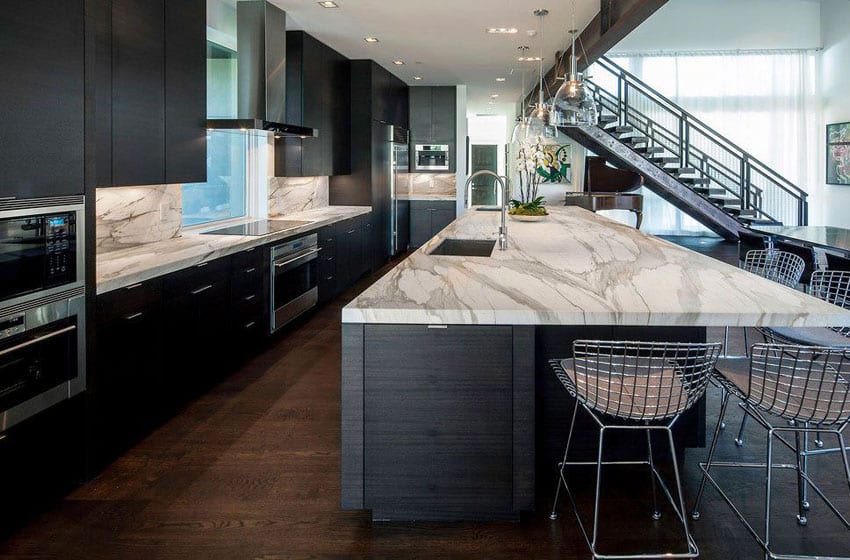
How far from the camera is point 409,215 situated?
12.0 m

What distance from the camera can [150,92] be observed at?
4.03 metres

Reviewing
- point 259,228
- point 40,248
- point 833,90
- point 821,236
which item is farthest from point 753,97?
point 40,248

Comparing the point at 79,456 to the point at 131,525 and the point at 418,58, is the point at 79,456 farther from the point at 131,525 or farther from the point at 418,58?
the point at 418,58

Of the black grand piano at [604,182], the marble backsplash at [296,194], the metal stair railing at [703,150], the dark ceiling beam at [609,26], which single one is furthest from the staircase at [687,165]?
the marble backsplash at [296,194]

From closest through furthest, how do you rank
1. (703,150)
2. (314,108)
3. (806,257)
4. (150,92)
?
(150,92), (806,257), (314,108), (703,150)

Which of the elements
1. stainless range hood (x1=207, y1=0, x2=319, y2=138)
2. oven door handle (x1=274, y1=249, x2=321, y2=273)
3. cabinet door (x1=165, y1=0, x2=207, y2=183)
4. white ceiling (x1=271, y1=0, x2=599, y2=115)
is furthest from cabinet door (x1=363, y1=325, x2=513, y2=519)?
white ceiling (x1=271, y1=0, x2=599, y2=115)

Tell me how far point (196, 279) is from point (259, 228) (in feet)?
5.92

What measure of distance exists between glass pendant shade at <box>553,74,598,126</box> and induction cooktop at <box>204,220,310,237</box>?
2283 mm

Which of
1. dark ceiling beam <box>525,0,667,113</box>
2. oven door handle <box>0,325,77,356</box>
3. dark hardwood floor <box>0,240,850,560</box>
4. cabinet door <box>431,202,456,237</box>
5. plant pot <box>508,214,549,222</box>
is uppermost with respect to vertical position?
dark ceiling beam <box>525,0,667,113</box>

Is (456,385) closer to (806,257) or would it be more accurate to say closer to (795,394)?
(795,394)

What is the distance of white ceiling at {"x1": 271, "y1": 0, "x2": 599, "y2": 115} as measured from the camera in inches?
245

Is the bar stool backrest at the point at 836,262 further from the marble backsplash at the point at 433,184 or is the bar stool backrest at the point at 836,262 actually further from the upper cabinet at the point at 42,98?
the marble backsplash at the point at 433,184

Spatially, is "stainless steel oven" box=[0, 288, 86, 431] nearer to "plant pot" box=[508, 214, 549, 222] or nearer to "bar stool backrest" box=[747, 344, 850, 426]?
"bar stool backrest" box=[747, 344, 850, 426]

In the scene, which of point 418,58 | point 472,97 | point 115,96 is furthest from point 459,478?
point 472,97
